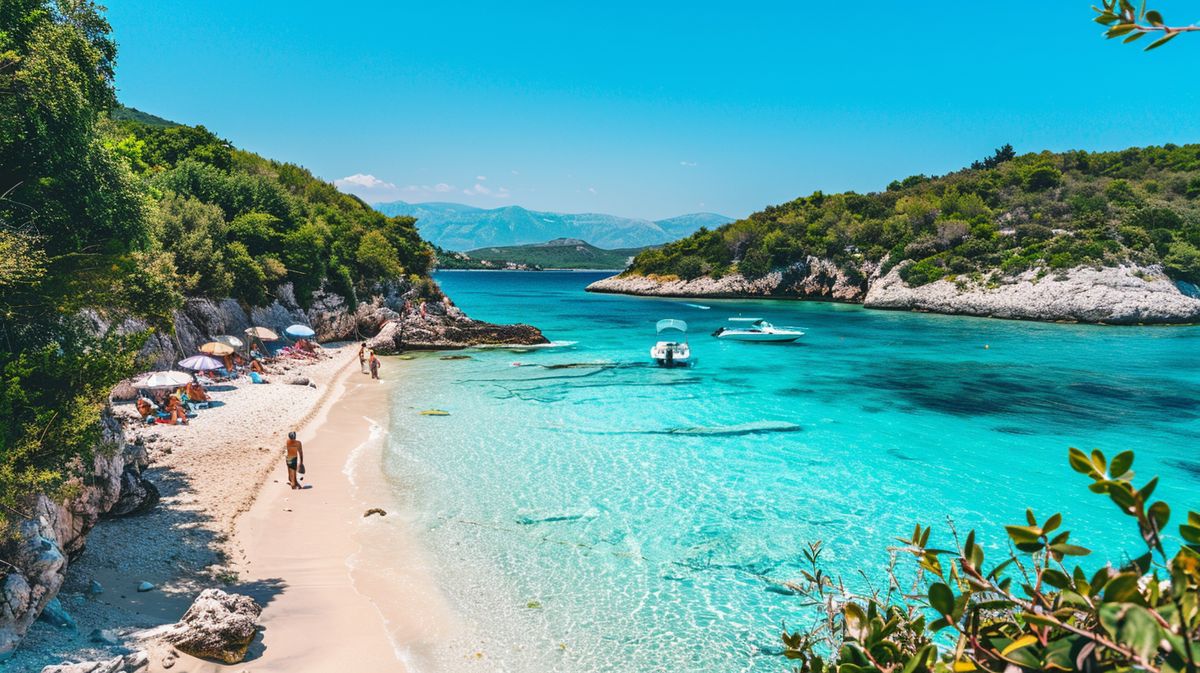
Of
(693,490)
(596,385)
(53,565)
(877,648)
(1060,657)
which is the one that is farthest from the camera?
(596,385)

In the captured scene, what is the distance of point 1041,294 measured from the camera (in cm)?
5816

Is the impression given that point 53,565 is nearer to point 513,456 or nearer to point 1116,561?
point 513,456

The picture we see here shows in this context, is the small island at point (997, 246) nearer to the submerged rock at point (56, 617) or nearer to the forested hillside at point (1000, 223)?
the forested hillside at point (1000, 223)

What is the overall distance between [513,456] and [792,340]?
3211 cm

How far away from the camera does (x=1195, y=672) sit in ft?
5.34

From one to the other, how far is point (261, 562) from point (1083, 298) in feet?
227

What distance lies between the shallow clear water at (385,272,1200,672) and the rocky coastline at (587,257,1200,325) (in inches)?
756

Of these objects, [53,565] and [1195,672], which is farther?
[53,565]

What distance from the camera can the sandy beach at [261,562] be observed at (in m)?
8.51

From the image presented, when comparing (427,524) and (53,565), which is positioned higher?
(53,565)

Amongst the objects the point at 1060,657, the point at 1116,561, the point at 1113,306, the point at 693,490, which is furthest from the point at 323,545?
the point at 1113,306

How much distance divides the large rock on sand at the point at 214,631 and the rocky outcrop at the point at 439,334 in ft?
107

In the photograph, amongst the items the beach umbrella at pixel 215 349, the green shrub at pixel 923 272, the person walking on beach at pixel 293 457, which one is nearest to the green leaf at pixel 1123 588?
the person walking on beach at pixel 293 457

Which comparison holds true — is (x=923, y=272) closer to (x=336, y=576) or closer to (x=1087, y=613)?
(x=336, y=576)
